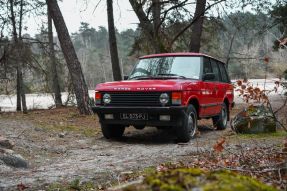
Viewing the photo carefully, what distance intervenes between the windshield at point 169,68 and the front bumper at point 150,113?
1.14 metres

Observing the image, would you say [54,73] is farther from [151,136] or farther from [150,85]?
[150,85]

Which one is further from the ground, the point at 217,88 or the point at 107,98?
the point at 217,88

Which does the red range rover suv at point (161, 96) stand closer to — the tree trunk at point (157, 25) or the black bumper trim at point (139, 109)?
the black bumper trim at point (139, 109)

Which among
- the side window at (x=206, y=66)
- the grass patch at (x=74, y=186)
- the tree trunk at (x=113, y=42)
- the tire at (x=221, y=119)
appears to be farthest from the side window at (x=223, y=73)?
the tree trunk at (x=113, y=42)

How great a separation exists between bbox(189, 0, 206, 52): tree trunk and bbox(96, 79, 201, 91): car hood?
29.1 ft

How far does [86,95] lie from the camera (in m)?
15.3

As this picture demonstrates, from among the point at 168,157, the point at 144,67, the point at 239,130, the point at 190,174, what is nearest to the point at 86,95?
the point at 144,67

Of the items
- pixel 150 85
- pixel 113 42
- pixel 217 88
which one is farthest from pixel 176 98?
pixel 113 42

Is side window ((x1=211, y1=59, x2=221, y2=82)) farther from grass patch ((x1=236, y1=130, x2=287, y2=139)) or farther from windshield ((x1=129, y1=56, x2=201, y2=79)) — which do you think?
grass patch ((x1=236, y1=130, x2=287, y2=139))

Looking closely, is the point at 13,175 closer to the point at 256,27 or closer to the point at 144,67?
the point at 144,67

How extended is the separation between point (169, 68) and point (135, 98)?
140 cm

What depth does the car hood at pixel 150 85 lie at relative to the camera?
28.0 feet

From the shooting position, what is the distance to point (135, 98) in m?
8.83

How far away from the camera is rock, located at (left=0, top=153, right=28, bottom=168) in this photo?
6699 mm
